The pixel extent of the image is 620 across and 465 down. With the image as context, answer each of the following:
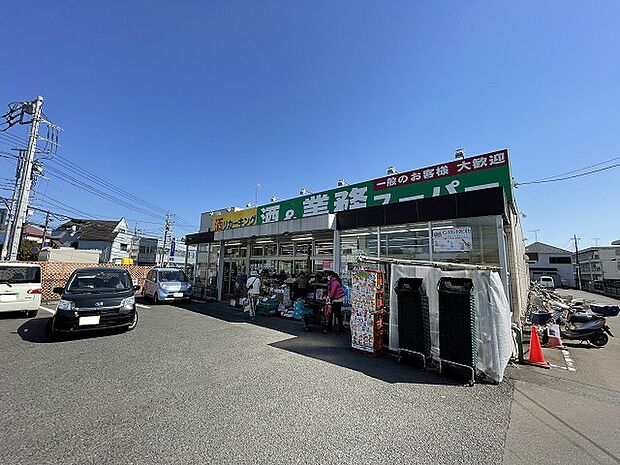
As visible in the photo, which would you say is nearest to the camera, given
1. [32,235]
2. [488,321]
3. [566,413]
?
[566,413]

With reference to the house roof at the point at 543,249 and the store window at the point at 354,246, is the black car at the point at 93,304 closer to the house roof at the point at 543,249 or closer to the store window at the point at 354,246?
the store window at the point at 354,246

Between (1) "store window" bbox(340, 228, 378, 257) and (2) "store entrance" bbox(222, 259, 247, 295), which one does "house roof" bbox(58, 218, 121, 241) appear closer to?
(2) "store entrance" bbox(222, 259, 247, 295)

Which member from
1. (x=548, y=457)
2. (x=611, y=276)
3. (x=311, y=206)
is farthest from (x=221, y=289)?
(x=611, y=276)

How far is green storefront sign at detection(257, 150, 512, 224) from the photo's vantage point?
846cm

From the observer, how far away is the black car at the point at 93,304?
588cm

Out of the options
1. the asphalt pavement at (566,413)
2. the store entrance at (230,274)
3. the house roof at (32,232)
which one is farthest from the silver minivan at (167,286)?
the house roof at (32,232)

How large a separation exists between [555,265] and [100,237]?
68607mm

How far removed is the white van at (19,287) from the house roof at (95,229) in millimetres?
31882

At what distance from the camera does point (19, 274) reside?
8578 millimetres

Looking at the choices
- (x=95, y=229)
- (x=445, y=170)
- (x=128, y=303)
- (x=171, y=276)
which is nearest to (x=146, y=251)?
(x=95, y=229)

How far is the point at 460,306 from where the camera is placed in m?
4.54

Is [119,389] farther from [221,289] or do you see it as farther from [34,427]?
[221,289]

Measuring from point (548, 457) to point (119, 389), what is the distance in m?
4.82

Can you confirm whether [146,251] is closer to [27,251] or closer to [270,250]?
[27,251]
